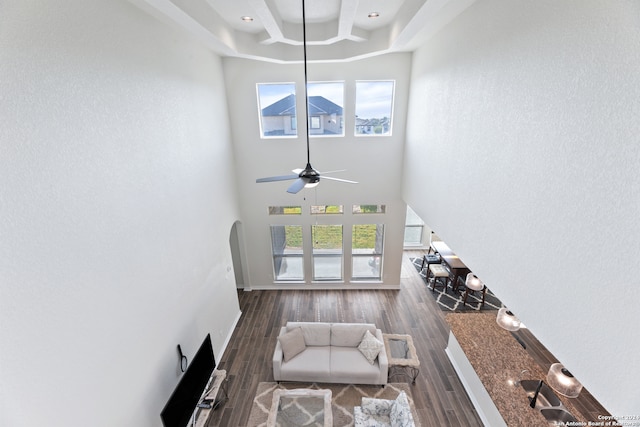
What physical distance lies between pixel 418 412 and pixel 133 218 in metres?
5.12

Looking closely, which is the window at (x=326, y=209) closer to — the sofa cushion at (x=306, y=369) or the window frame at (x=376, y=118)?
the window frame at (x=376, y=118)

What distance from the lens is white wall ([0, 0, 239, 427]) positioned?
1961mm

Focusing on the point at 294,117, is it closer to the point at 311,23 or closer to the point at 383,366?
the point at 311,23

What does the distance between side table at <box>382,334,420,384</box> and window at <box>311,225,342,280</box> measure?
8.86 feet

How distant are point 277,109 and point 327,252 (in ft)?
12.9

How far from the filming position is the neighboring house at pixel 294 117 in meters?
6.45

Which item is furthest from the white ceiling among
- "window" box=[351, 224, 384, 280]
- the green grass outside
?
"window" box=[351, 224, 384, 280]

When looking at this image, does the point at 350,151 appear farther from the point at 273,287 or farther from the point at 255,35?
A: the point at 273,287

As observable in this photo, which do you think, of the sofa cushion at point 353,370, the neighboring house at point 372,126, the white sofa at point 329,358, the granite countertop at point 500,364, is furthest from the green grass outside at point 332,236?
the sofa cushion at point 353,370

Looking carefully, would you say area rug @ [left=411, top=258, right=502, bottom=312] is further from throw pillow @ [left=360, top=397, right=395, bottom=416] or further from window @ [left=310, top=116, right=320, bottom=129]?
window @ [left=310, top=116, right=320, bottom=129]

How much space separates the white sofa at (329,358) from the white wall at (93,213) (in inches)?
70.7

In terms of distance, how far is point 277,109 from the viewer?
255 inches

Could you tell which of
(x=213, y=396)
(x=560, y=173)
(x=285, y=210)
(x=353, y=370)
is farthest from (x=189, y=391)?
(x=560, y=173)

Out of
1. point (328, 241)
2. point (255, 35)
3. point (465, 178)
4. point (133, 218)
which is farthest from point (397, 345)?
point (255, 35)
